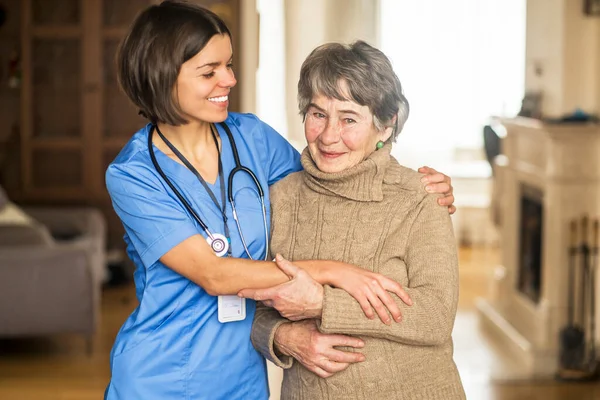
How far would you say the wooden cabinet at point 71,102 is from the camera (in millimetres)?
6703

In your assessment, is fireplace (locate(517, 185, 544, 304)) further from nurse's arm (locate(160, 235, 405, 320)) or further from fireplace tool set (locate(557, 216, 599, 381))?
nurse's arm (locate(160, 235, 405, 320))

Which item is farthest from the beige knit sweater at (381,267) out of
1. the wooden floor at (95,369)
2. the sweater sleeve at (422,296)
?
the wooden floor at (95,369)

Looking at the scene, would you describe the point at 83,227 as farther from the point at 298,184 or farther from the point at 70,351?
the point at 298,184

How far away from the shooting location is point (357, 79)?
5.88 ft

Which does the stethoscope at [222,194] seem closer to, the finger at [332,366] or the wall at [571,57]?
the finger at [332,366]

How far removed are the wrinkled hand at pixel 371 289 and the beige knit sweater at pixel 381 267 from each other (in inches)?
0.6

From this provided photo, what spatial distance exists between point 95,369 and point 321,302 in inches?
121

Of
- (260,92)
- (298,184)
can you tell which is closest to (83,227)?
(260,92)

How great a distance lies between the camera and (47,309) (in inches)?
182

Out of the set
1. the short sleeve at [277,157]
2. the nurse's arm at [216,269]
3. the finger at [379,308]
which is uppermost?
the short sleeve at [277,157]

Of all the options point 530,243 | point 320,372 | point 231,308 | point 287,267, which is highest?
point 287,267

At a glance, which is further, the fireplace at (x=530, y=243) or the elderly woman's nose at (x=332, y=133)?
the fireplace at (x=530, y=243)

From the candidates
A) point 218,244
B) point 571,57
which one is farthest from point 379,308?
point 571,57

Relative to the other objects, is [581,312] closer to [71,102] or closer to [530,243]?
[530,243]
